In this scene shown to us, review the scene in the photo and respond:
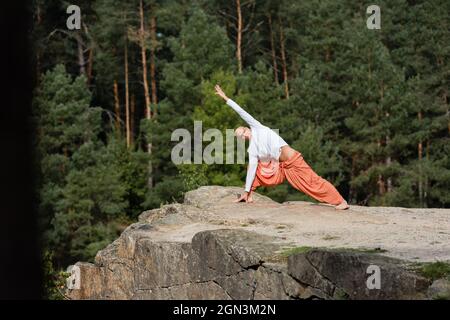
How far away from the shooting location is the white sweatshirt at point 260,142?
11328 millimetres

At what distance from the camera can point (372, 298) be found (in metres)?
7.41

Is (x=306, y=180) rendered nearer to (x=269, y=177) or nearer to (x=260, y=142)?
(x=269, y=177)

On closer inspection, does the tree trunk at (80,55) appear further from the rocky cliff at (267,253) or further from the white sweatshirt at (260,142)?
the white sweatshirt at (260,142)

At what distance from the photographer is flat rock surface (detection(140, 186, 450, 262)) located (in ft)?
29.8

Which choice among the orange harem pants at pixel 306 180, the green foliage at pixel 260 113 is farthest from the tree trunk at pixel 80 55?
the orange harem pants at pixel 306 180

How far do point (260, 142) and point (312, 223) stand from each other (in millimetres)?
1461

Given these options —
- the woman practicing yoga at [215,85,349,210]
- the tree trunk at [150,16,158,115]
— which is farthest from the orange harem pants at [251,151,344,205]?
the tree trunk at [150,16,158,115]

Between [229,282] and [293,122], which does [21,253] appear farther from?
[293,122]

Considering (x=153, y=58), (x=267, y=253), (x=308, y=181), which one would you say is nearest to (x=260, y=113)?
(x=153, y=58)

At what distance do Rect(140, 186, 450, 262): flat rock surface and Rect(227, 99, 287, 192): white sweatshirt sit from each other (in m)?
0.85

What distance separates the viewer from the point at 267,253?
9.28m

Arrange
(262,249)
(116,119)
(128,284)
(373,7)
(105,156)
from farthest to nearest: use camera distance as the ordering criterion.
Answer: (116,119) → (373,7) → (105,156) → (128,284) → (262,249)

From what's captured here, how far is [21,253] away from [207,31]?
29.1m
